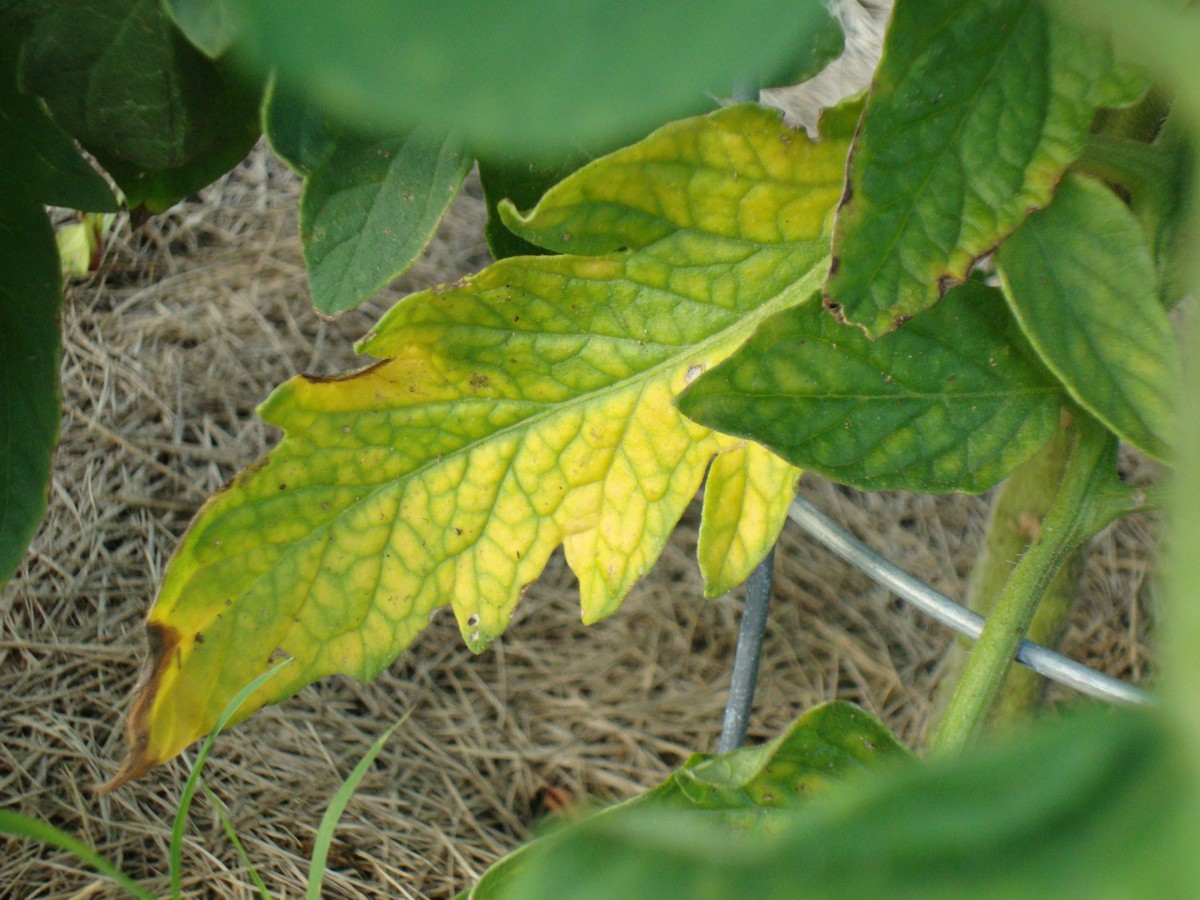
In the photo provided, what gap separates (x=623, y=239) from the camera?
43cm

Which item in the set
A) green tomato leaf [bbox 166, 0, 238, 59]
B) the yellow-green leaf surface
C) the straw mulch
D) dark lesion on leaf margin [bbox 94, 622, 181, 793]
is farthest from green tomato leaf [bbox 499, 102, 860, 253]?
the straw mulch

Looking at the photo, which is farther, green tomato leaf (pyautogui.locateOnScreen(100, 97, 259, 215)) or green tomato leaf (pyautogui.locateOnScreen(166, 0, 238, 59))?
green tomato leaf (pyautogui.locateOnScreen(100, 97, 259, 215))

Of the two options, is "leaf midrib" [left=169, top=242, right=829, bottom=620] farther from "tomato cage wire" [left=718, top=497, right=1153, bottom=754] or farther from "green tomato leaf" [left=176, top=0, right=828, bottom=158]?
"green tomato leaf" [left=176, top=0, right=828, bottom=158]

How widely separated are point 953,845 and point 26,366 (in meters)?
0.46

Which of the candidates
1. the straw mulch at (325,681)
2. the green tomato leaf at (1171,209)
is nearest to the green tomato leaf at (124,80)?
the green tomato leaf at (1171,209)

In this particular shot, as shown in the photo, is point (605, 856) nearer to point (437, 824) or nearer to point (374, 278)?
point (374, 278)

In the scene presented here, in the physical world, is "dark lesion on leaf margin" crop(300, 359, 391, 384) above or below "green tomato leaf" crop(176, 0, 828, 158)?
below

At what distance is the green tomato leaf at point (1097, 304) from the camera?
365 millimetres

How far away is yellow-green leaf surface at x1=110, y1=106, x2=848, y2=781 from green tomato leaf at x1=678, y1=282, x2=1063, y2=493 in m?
0.06

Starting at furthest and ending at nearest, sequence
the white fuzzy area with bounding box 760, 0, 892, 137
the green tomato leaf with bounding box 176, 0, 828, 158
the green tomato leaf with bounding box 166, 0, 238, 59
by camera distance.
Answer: the white fuzzy area with bounding box 760, 0, 892, 137, the green tomato leaf with bounding box 166, 0, 238, 59, the green tomato leaf with bounding box 176, 0, 828, 158

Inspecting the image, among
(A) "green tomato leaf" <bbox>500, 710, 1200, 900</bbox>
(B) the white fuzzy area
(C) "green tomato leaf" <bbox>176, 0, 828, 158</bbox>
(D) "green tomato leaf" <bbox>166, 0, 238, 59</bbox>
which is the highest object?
(C) "green tomato leaf" <bbox>176, 0, 828, 158</bbox>

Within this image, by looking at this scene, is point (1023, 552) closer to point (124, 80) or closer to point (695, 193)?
point (695, 193)

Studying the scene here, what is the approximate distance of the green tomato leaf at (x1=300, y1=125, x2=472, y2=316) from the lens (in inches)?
16.0

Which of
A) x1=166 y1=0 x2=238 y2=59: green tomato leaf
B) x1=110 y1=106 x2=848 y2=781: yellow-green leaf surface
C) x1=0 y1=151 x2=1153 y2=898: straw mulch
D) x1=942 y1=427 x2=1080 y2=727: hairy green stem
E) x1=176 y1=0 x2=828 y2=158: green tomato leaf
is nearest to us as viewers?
x1=176 y1=0 x2=828 y2=158: green tomato leaf
